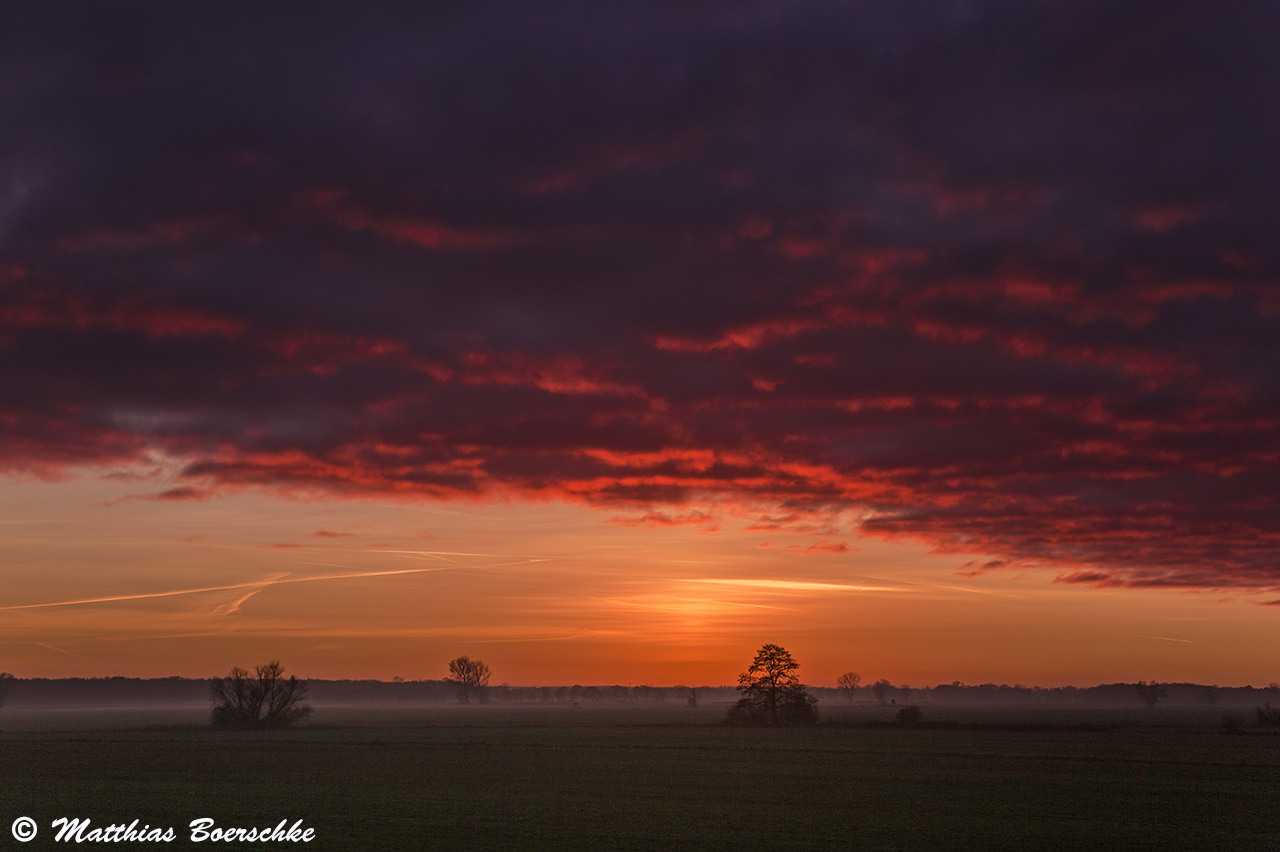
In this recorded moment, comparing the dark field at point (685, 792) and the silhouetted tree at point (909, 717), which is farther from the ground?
the dark field at point (685, 792)

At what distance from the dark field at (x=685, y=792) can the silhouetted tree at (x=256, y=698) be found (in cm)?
4146

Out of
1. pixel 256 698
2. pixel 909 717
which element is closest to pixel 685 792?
pixel 909 717

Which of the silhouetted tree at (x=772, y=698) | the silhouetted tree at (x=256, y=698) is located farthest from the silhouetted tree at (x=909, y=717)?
the silhouetted tree at (x=256, y=698)

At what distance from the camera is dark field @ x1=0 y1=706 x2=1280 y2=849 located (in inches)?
1267

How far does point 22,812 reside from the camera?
37188mm

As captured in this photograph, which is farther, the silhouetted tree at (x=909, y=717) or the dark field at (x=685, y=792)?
the silhouetted tree at (x=909, y=717)

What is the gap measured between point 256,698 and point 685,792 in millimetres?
94079

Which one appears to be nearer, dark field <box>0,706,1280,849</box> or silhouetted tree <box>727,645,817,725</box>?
dark field <box>0,706,1280,849</box>

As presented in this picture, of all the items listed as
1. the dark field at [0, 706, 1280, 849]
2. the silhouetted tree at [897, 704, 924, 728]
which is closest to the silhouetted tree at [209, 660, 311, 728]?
the dark field at [0, 706, 1280, 849]

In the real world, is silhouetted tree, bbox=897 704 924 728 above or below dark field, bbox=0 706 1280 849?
below

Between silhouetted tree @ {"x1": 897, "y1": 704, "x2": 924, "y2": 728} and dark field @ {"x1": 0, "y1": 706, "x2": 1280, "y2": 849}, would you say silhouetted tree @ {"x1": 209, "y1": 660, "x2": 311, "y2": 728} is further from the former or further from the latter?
silhouetted tree @ {"x1": 897, "y1": 704, "x2": 924, "y2": 728}

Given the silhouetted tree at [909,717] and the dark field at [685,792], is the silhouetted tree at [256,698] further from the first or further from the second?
the silhouetted tree at [909,717]

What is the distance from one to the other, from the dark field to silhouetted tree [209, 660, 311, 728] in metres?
41.5

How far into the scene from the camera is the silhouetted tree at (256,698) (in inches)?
4626
